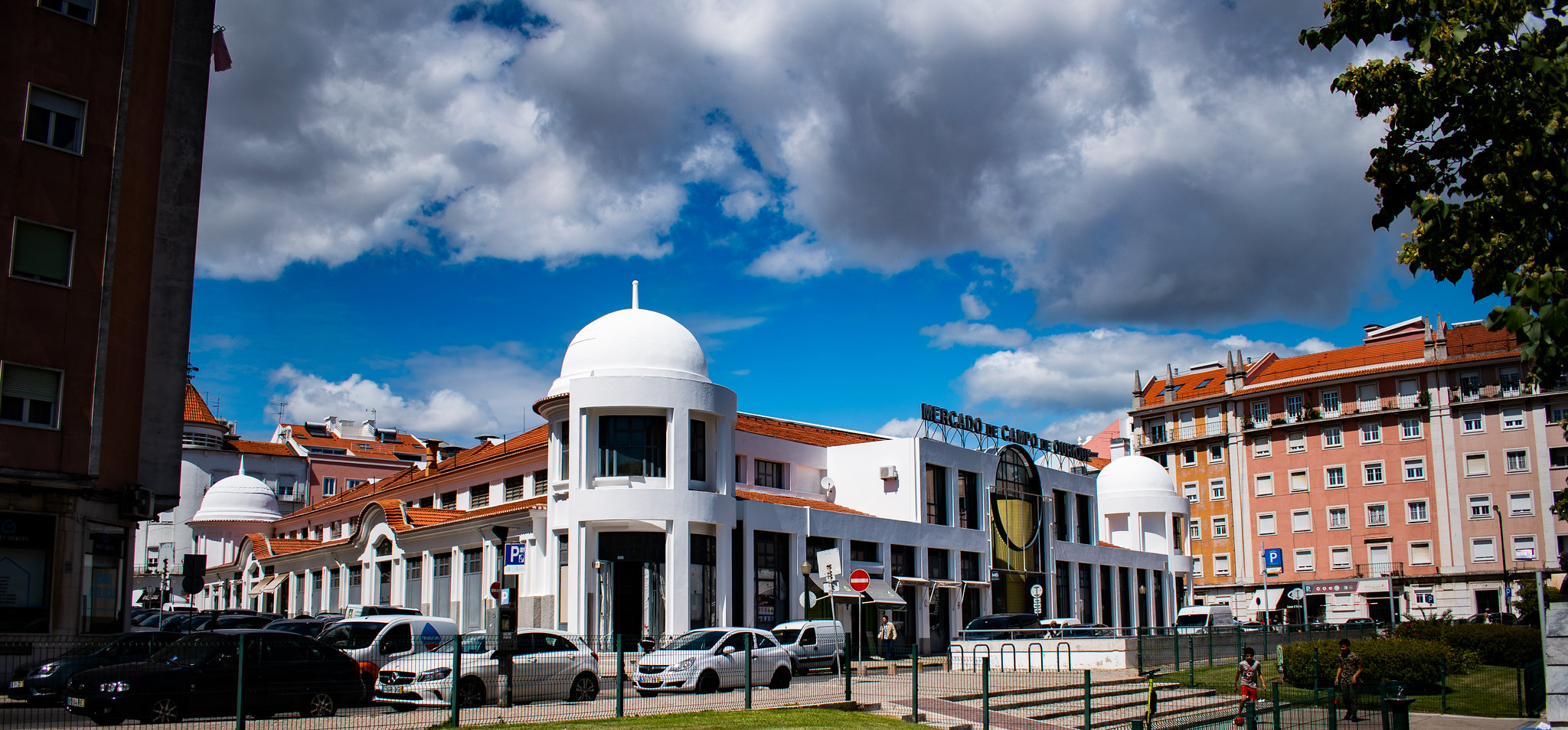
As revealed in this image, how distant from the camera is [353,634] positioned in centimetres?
2497

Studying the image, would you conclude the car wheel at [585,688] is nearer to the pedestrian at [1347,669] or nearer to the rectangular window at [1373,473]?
the pedestrian at [1347,669]

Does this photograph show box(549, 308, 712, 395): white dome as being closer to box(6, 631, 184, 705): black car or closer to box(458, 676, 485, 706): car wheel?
box(458, 676, 485, 706): car wheel

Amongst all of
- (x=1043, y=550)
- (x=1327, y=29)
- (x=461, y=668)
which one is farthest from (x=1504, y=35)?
(x=1043, y=550)

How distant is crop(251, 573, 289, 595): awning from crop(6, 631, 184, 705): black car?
33614mm

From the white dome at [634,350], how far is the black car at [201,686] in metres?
17.5

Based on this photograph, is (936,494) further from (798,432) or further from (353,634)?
(353,634)

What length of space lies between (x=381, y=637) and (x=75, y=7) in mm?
14741

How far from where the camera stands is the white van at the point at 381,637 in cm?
2408

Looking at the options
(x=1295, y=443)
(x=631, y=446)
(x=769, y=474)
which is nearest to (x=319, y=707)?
(x=631, y=446)

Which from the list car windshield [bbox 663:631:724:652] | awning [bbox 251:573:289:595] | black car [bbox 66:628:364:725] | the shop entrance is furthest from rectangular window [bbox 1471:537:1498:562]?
black car [bbox 66:628:364:725]

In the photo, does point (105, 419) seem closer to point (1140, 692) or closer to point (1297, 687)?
point (1140, 692)

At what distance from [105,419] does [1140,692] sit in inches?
935

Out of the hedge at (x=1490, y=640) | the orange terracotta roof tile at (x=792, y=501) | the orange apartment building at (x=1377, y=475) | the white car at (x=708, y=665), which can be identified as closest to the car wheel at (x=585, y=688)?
the white car at (x=708, y=665)

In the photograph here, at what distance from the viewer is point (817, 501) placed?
44.3 m
